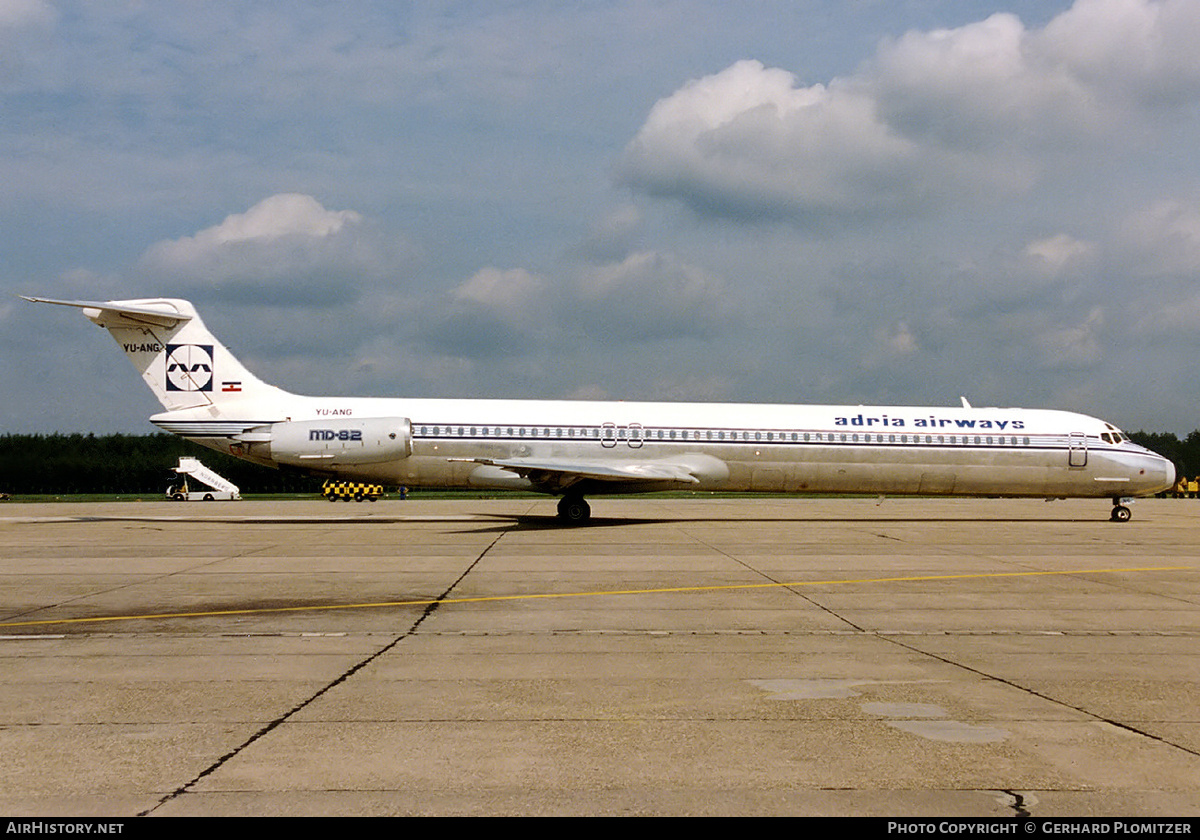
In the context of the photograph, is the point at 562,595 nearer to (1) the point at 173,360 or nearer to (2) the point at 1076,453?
(1) the point at 173,360

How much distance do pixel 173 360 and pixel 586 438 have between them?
1137cm

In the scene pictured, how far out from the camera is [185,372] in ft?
84.7

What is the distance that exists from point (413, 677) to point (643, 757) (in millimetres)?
2681

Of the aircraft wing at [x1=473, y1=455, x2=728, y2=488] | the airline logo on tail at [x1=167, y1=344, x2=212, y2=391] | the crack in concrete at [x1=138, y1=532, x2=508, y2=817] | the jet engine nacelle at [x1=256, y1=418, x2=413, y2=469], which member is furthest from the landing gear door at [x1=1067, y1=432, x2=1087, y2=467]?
the airline logo on tail at [x1=167, y1=344, x2=212, y2=391]

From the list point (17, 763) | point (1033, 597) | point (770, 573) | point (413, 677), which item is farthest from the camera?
point (770, 573)

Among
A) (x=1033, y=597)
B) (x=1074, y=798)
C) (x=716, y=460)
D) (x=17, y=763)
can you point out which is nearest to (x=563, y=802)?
(x=1074, y=798)

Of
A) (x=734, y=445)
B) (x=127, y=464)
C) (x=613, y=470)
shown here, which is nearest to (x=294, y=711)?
(x=613, y=470)

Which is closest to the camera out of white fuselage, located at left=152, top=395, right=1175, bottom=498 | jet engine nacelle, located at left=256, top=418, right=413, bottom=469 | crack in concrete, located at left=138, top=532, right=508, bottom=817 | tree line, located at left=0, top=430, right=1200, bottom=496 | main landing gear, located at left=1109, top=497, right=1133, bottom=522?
crack in concrete, located at left=138, top=532, right=508, bottom=817

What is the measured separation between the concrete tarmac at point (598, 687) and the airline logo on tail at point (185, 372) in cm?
1013

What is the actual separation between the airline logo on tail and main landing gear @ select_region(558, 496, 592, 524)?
10166 mm

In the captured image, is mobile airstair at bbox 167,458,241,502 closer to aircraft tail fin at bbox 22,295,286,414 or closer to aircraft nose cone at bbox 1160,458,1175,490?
aircraft tail fin at bbox 22,295,286,414

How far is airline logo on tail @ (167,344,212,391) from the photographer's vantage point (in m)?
25.8

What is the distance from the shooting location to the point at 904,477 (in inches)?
1052
